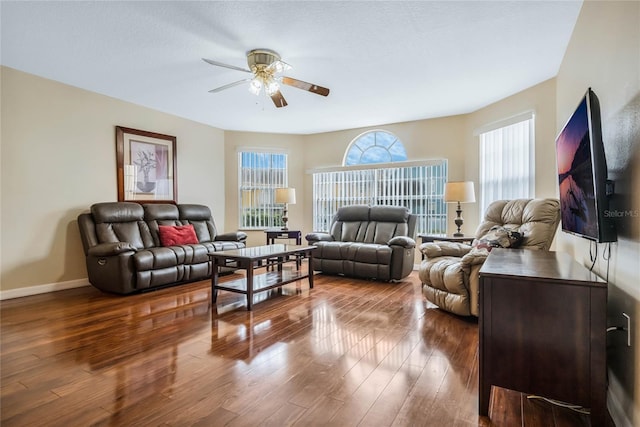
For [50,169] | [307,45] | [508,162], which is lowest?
[50,169]

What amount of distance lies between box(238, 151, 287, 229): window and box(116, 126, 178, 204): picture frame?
1329 mm

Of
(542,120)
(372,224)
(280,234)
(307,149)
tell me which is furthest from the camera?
(307,149)

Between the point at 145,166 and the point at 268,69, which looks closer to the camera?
the point at 268,69

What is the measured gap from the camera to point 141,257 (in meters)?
3.75

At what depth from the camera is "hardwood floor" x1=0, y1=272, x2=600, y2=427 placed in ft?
5.14

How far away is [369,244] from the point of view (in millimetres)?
4801

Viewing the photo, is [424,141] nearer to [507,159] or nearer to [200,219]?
[507,159]

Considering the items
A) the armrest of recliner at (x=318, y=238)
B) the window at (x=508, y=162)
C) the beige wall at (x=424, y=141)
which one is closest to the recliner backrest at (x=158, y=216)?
the armrest of recliner at (x=318, y=238)

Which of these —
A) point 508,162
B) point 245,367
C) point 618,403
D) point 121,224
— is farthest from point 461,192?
point 121,224

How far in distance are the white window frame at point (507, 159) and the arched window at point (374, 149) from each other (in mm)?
1318

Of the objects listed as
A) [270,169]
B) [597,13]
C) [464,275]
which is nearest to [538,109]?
→ [597,13]

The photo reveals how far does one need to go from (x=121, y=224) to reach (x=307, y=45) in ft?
10.6

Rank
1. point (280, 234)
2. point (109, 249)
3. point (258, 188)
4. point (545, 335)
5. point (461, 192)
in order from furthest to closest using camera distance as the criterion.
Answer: point (258, 188) < point (280, 234) < point (461, 192) < point (109, 249) < point (545, 335)

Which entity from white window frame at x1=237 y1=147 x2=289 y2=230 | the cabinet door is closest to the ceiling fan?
the cabinet door
